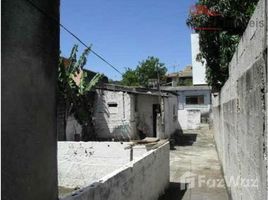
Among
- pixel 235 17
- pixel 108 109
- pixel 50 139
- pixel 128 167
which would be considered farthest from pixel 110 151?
pixel 108 109

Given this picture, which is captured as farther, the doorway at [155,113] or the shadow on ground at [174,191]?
the doorway at [155,113]

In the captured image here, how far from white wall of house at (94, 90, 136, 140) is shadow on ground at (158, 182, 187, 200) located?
966 centimetres

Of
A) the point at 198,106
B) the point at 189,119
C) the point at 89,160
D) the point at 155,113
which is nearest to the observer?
→ the point at 89,160

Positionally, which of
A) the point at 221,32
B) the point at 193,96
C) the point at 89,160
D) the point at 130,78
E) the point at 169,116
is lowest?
the point at 89,160

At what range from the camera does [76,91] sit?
1917 centimetres

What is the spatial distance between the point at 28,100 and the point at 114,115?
59.3 ft

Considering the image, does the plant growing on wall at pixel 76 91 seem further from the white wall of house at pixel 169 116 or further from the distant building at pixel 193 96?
the distant building at pixel 193 96

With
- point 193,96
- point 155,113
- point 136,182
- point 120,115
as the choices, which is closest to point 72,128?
point 120,115

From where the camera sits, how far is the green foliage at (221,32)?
1042 centimetres

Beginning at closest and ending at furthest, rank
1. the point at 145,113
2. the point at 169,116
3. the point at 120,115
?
the point at 120,115 → the point at 145,113 → the point at 169,116

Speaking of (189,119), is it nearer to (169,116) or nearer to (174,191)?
(169,116)

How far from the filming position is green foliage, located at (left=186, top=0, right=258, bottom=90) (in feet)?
34.2

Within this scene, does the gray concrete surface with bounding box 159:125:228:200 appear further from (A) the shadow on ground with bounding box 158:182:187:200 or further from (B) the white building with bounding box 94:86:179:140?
(B) the white building with bounding box 94:86:179:140

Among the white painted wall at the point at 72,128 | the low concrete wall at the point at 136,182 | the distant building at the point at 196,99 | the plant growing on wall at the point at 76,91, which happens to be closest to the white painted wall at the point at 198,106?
the distant building at the point at 196,99
